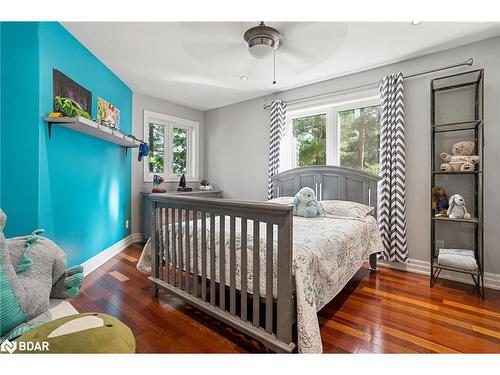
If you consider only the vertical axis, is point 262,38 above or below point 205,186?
above

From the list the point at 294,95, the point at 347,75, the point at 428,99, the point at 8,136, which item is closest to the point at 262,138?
the point at 294,95

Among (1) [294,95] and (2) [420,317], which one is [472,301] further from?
(1) [294,95]

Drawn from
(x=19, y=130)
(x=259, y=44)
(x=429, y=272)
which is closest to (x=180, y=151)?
(x=19, y=130)

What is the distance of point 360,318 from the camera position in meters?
1.82

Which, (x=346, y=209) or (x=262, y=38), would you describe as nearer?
(x=262, y=38)

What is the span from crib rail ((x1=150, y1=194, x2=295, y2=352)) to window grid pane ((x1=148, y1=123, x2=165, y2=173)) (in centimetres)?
219

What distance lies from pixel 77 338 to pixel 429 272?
3.13 m

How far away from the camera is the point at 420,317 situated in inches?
71.7

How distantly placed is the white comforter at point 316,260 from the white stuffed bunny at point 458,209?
0.78m

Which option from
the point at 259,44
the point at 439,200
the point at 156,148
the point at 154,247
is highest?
the point at 259,44

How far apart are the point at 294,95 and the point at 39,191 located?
3204 millimetres

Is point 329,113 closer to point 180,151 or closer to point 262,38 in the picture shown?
point 262,38

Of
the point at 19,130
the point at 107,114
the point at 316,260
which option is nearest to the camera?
the point at 316,260

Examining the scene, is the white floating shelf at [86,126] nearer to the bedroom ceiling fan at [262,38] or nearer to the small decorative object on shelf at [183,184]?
the small decorative object on shelf at [183,184]
